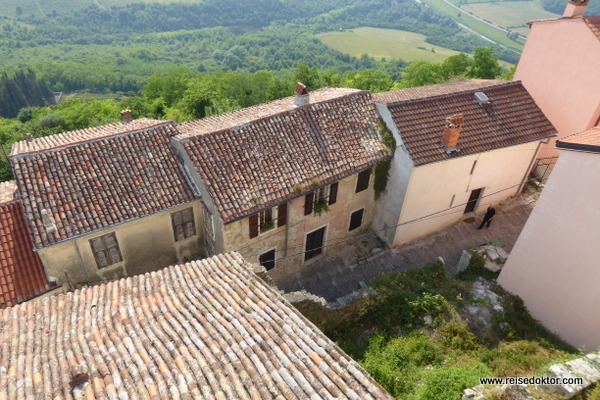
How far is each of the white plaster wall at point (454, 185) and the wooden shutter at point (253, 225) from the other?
8261 mm

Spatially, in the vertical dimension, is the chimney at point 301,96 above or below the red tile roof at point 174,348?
above

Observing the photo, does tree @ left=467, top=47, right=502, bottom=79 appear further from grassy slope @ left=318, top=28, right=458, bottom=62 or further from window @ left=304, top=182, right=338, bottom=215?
grassy slope @ left=318, top=28, right=458, bottom=62

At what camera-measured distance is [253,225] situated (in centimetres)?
1806

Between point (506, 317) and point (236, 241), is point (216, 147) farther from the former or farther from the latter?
point (506, 317)

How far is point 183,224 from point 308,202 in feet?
20.5

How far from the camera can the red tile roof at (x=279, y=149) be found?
55.3ft

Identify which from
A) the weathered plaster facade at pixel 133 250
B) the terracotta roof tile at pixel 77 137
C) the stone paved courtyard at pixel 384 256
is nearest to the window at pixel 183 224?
the weathered plaster facade at pixel 133 250

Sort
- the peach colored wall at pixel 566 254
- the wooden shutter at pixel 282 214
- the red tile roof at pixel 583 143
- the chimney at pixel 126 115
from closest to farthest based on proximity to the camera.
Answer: the red tile roof at pixel 583 143 < the peach colored wall at pixel 566 254 < the wooden shutter at pixel 282 214 < the chimney at pixel 126 115

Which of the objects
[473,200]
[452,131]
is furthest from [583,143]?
[473,200]

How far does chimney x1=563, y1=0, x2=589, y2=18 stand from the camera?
2228 cm

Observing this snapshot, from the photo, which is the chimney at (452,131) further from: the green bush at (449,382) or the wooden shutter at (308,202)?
the green bush at (449,382)

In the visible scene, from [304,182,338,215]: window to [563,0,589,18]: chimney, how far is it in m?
17.7

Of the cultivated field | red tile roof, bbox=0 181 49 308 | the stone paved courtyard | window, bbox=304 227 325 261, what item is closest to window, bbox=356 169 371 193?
window, bbox=304 227 325 261

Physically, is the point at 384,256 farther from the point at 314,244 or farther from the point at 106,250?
the point at 106,250
